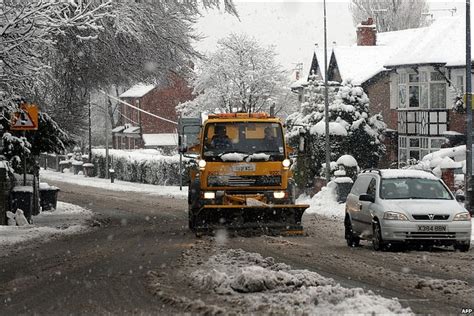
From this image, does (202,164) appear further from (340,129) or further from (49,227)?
(340,129)

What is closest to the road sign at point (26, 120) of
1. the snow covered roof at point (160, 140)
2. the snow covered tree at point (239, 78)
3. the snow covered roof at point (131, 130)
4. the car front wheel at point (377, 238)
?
the car front wheel at point (377, 238)

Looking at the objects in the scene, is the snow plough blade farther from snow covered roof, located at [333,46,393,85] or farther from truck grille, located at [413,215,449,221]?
snow covered roof, located at [333,46,393,85]

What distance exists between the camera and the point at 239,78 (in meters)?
75.3

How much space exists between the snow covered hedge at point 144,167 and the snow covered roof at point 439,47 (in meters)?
12.9

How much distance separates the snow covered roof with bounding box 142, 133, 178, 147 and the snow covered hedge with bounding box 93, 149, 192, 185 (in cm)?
1825

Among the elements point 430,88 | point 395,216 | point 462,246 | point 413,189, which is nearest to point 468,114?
point 413,189

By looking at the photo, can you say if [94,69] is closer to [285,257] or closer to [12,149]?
[12,149]

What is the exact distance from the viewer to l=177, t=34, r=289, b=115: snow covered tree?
247 feet

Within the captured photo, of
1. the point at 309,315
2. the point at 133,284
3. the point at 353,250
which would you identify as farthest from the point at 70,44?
the point at 309,315

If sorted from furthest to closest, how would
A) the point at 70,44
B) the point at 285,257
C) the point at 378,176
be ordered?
the point at 70,44
the point at 378,176
the point at 285,257

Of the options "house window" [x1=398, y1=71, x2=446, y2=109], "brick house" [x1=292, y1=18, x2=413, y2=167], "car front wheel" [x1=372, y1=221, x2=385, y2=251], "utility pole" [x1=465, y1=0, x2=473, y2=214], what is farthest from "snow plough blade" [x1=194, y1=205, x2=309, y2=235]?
"brick house" [x1=292, y1=18, x2=413, y2=167]

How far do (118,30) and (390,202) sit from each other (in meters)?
8.07

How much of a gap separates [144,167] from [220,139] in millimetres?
36937

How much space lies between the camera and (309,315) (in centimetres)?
995
